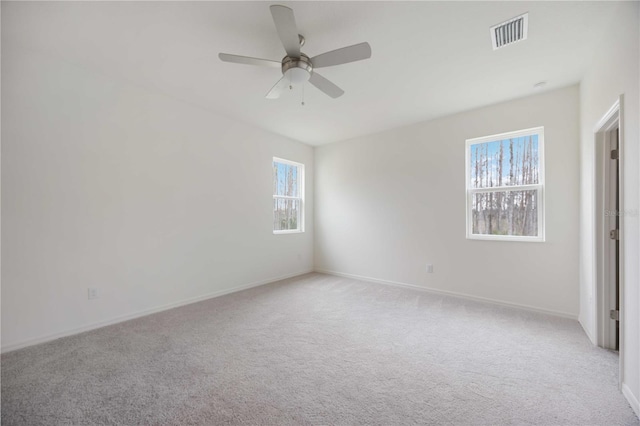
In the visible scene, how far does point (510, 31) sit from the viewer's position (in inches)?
83.5

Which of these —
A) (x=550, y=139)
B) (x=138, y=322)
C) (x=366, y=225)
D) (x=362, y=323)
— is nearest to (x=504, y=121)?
(x=550, y=139)

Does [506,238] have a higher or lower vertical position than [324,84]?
lower

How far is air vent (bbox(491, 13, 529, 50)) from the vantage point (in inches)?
79.5

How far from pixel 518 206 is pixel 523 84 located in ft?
4.90

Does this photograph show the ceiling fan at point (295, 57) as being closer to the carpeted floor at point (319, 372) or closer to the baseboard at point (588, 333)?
the carpeted floor at point (319, 372)

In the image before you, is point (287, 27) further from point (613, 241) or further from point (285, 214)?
point (285, 214)

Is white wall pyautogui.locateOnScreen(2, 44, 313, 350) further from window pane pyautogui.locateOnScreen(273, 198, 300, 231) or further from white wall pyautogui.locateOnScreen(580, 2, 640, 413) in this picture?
white wall pyautogui.locateOnScreen(580, 2, 640, 413)

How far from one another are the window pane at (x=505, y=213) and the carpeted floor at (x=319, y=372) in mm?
1071

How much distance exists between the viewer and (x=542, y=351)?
2.30m

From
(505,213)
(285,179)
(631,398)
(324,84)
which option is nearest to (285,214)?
(285,179)

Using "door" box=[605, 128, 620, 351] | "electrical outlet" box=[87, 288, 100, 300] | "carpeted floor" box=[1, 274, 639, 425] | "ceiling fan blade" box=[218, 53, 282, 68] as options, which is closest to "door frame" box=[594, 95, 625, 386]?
"door" box=[605, 128, 620, 351]

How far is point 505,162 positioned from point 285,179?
11.8 ft

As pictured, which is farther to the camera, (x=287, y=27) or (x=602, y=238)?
(x=602, y=238)

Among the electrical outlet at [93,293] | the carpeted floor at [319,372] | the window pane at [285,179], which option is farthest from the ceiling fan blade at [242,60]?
the window pane at [285,179]
